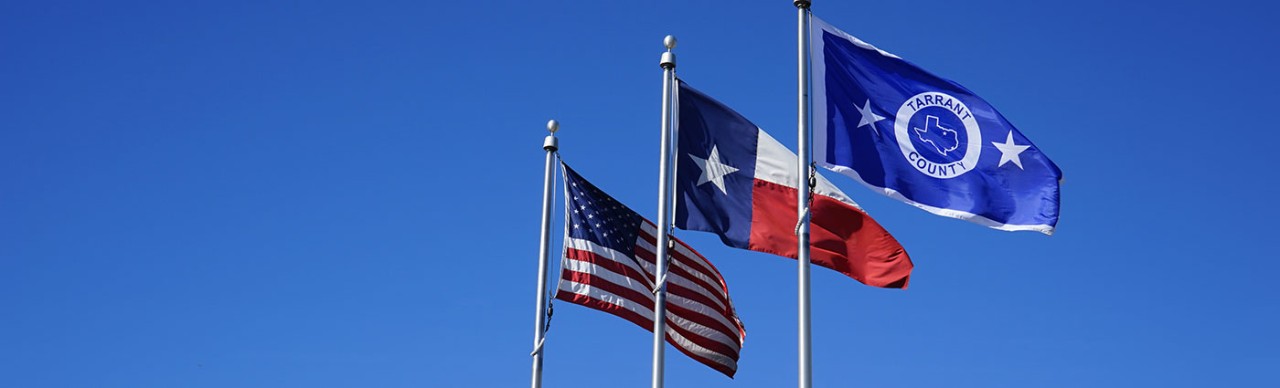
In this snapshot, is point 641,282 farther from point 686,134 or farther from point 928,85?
point 928,85

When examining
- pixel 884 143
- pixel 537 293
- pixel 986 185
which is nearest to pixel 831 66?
pixel 884 143

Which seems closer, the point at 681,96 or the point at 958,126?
the point at 958,126

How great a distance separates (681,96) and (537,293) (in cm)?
410

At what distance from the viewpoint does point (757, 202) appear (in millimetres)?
22719

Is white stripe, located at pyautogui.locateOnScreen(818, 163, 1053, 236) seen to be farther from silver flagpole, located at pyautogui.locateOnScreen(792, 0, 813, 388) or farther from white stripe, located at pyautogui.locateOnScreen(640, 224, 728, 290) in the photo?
white stripe, located at pyautogui.locateOnScreen(640, 224, 728, 290)

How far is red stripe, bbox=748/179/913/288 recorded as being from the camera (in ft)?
73.2

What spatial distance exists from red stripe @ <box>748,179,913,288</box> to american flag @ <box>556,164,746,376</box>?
1743 millimetres

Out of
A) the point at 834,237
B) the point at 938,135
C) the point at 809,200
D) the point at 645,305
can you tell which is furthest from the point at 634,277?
the point at 938,135

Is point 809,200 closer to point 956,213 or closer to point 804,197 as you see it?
point 804,197

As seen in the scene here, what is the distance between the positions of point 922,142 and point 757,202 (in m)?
2.86

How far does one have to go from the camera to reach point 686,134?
22.6 m

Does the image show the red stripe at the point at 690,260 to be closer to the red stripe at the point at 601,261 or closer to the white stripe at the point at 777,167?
the red stripe at the point at 601,261

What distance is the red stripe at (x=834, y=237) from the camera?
2230cm

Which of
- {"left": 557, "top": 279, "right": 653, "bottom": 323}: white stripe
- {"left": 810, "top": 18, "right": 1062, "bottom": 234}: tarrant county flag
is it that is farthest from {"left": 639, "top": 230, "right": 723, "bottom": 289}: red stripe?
{"left": 810, "top": 18, "right": 1062, "bottom": 234}: tarrant county flag
